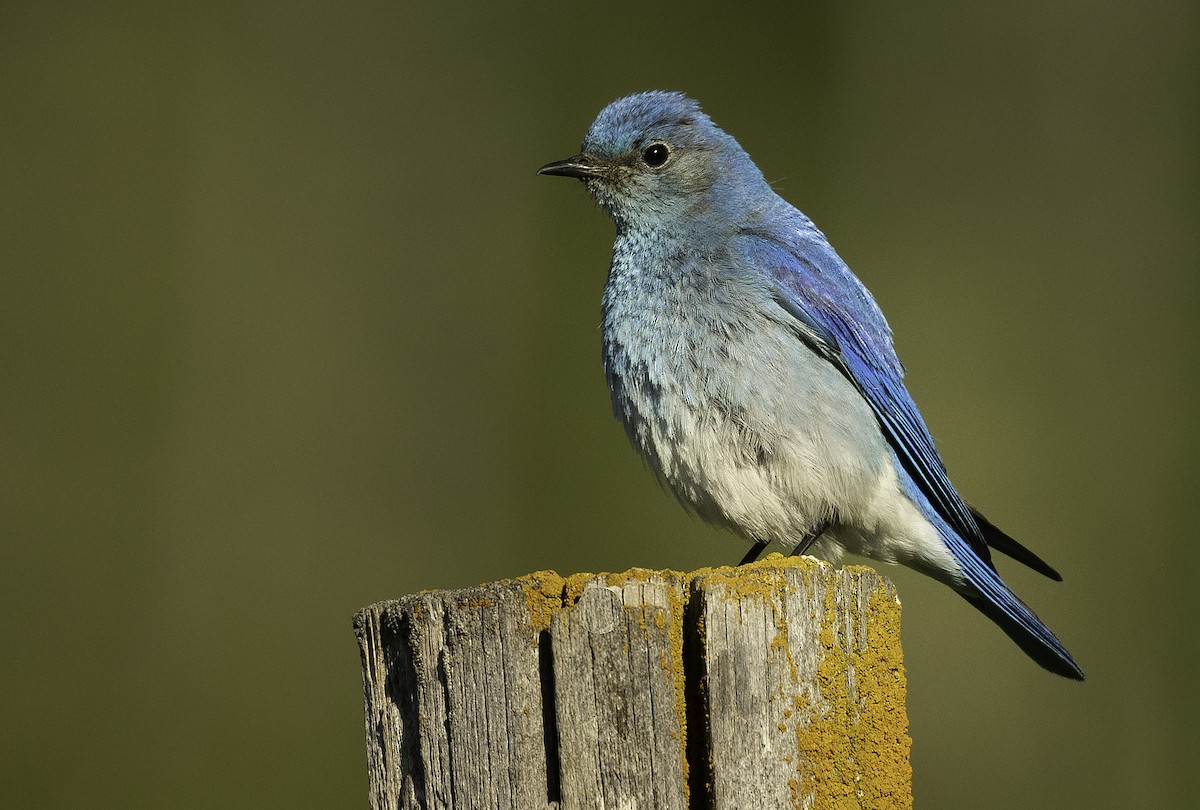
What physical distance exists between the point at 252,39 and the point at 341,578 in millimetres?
3255

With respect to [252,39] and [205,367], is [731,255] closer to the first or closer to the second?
[205,367]

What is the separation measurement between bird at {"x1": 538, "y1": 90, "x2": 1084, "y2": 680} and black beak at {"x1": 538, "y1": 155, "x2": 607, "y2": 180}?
8 centimetres

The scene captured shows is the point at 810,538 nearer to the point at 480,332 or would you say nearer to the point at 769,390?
the point at 769,390

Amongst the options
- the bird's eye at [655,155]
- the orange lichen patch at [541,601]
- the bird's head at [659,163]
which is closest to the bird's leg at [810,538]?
the bird's head at [659,163]

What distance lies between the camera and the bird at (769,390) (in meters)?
3.67

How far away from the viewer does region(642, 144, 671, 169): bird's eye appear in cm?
442

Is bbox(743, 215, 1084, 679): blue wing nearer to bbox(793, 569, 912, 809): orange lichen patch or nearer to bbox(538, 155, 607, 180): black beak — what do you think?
bbox(538, 155, 607, 180): black beak

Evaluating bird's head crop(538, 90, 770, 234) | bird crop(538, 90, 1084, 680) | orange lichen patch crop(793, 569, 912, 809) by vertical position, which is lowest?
orange lichen patch crop(793, 569, 912, 809)

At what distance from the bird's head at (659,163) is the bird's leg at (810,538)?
3.58ft

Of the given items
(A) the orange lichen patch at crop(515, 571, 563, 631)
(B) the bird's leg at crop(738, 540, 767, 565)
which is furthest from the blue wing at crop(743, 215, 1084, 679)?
(A) the orange lichen patch at crop(515, 571, 563, 631)

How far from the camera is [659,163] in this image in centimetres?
443

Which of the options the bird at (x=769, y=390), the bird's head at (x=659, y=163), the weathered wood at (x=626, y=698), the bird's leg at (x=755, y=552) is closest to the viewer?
the weathered wood at (x=626, y=698)

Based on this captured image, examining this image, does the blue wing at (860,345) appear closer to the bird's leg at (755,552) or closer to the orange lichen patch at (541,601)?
the bird's leg at (755,552)

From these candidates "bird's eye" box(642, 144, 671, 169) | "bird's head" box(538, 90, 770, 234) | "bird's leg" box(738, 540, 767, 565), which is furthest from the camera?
"bird's eye" box(642, 144, 671, 169)
